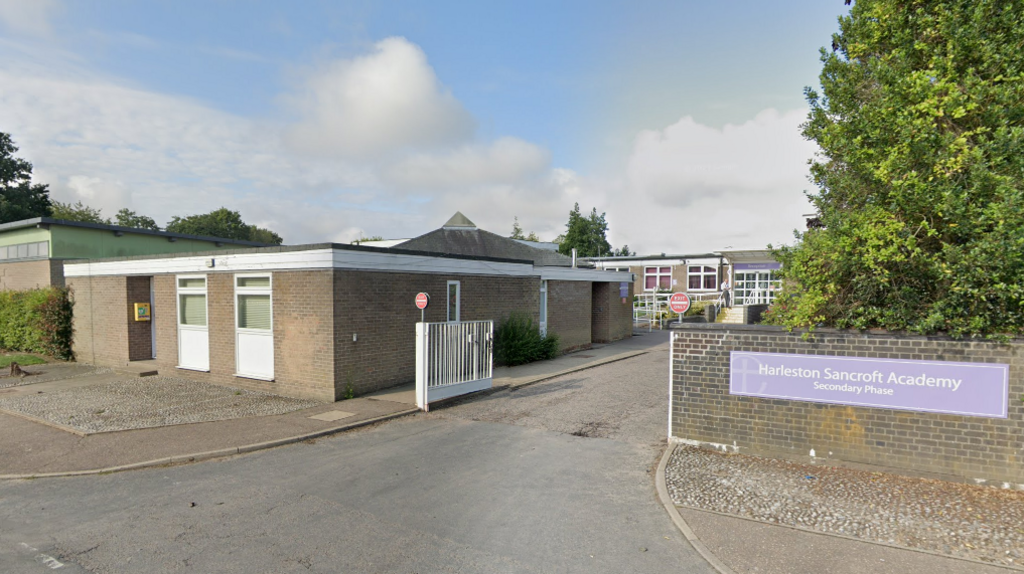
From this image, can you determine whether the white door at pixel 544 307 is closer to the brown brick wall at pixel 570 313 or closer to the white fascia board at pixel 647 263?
the brown brick wall at pixel 570 313

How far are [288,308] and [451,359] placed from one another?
358cm

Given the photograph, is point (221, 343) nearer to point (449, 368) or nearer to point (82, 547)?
point (449, 368)

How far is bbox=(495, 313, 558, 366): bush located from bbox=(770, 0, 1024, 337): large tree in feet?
29.6

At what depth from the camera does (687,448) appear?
727 cm

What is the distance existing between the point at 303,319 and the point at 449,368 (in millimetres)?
3136

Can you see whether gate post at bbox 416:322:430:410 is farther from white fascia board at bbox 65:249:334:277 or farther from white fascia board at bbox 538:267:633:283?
white fascia board at bbox 538:267:633:283

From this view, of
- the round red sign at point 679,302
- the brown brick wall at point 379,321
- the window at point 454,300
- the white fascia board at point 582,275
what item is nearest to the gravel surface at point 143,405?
the brown brick wall at point 379,321

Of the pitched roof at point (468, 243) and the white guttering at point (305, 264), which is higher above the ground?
the pitched roof at point (468, 243)

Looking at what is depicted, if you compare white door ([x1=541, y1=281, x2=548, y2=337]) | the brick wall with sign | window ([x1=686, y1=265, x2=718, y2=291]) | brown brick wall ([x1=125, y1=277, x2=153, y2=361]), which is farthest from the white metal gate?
window ([x1=686, y1=265, x2=718, y2=291])

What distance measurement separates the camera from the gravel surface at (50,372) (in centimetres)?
1324

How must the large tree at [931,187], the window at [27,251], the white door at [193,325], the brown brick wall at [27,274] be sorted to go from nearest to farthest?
the large tree at [931,187] < the white door at [193,325] < the brown brick wall at [27,274] < the window at [27,251]

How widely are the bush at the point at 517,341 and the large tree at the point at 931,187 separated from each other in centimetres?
Result: 901

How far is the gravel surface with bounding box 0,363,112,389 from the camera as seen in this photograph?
521 inches

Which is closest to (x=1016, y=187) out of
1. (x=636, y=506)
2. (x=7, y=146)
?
(x=636, y=506)
